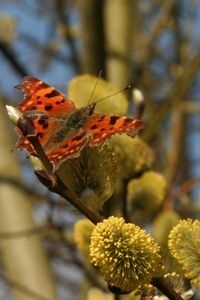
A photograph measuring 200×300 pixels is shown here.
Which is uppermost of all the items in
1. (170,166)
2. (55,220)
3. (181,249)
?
(170,166)

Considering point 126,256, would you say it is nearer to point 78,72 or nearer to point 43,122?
point 43,122

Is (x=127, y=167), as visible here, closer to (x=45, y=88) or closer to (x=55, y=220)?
(x=45, y=88)

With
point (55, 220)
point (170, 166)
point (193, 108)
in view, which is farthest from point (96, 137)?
point (193, 108)

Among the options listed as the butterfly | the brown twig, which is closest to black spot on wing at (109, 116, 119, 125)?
the butterfly

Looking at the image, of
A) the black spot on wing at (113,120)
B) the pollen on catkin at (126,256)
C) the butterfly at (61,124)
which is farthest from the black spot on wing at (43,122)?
the pollen on catkin at (126,256)

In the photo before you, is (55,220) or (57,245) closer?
(55,220)

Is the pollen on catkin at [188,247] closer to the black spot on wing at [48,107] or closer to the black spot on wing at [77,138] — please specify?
the black spot on wing at [77,138]
